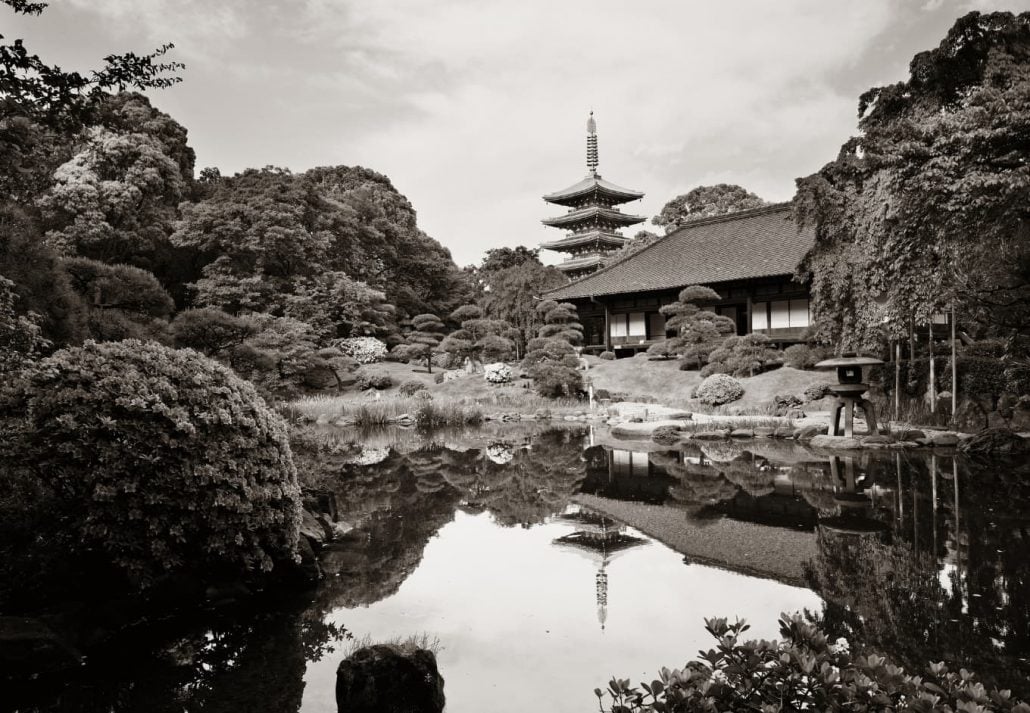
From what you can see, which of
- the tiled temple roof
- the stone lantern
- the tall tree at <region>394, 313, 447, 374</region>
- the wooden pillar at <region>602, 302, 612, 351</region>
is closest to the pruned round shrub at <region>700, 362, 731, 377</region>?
the tiled temple roof

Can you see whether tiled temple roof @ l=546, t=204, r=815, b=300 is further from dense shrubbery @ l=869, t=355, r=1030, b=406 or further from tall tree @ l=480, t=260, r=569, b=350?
dense shrubbery @ l=869, t=355, r=1030, b=406

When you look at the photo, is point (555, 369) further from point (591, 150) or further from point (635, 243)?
point (591, 150)

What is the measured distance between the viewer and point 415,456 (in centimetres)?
1269

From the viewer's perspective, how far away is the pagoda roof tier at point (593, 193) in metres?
40.8

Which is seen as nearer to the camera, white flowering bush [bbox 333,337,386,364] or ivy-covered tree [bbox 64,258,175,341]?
ivy-covered tree [bbox 64,258,175,341]

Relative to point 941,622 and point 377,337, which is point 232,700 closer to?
point 941,622

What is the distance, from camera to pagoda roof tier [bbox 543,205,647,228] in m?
40.9

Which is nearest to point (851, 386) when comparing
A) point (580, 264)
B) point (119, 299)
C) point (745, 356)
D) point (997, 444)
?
point (997, 444)

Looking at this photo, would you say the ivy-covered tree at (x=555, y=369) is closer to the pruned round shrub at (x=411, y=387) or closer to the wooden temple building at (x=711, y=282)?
the pruned round shrub at (x=411, y=387)

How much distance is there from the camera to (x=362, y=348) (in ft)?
90.5

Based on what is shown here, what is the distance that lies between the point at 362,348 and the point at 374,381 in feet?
9.64

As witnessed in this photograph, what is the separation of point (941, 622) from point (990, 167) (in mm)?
6794

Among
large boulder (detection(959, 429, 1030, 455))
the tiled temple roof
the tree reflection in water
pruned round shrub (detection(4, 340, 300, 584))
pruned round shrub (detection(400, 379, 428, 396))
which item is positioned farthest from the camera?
the tiled temple roof

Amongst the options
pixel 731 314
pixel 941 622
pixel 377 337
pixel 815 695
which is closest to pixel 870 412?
pixel 941 622
